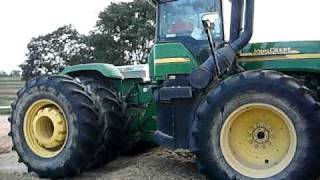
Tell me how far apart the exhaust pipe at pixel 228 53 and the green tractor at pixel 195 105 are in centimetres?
1

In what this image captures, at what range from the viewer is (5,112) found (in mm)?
22406

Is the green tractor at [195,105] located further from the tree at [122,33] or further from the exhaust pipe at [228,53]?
the tree at [122,33]

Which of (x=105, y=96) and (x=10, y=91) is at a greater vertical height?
(x=105, y=96)

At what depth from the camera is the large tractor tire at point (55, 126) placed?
289 inches

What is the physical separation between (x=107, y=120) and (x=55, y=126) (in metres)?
0.71

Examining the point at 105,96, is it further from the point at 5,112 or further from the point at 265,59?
the point at 5,112

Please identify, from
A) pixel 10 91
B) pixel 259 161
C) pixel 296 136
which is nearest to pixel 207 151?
pixel 259 161

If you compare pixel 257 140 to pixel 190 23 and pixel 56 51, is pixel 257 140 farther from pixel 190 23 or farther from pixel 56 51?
pixel 56 51

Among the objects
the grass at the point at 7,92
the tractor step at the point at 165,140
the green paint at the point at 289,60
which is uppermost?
the green paint at the point at 289,60

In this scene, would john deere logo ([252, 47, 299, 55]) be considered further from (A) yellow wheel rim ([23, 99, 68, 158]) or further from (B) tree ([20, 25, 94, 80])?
(B) tree ([20, 25, 94, 80])

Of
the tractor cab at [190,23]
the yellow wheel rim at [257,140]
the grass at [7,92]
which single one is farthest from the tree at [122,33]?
the yellow wheel rim at [257,140]

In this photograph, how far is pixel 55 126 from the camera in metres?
7.64

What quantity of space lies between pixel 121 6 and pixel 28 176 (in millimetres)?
27670

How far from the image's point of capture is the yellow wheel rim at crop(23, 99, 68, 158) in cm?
765
